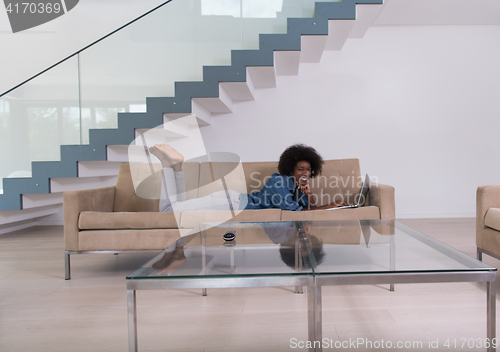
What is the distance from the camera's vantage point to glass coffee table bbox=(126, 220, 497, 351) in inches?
38.6

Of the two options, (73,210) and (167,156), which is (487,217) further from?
(73,210)

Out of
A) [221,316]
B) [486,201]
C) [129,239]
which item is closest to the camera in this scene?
[221,316]

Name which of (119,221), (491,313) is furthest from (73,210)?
(491,313)

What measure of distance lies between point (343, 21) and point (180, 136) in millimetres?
2263

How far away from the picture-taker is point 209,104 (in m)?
3.58

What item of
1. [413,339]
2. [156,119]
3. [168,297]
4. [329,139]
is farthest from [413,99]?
[168,297]

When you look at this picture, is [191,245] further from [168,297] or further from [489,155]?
[489,155]

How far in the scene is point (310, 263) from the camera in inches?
42.9

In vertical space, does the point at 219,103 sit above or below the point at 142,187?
above

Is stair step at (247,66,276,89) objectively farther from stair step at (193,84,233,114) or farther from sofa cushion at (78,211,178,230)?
sofa cushion at (78,211,178,230)

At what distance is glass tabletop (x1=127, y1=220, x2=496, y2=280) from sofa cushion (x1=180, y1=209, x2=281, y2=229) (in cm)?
43

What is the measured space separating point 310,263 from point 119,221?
1.55 m

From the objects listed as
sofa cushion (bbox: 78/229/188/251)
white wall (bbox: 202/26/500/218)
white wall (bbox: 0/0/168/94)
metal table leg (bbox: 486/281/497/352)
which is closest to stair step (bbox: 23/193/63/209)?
sofa cushion (bbox: 78/229/188/251)

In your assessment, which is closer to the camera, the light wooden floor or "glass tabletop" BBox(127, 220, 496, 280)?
"glass tabletop" BBox(127, 220, 496, 280)
